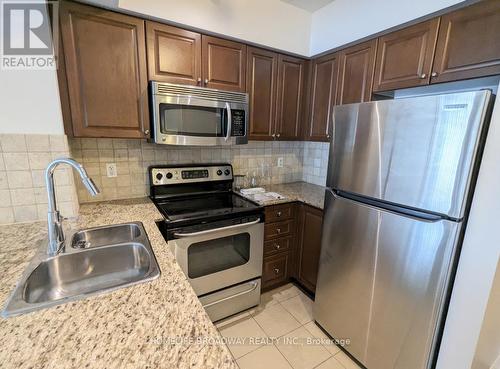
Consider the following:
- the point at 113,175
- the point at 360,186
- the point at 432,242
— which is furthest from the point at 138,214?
the point at 432,242

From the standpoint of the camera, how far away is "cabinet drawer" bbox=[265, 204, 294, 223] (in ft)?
6.33

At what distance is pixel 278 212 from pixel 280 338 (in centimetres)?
92

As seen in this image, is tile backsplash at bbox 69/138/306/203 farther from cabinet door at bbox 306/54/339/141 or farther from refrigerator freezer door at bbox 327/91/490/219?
refrigerator freezer door at bbox 327/91/490/219

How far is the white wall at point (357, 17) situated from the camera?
4.55ft

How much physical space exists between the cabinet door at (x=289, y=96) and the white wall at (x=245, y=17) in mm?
114

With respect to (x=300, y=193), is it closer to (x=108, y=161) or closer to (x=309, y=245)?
(x=309, y=245)

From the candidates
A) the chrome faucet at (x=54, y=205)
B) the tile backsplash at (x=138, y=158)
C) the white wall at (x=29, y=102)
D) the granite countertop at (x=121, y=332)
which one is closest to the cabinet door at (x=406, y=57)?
the tile backsplash at (x=138, y=158)

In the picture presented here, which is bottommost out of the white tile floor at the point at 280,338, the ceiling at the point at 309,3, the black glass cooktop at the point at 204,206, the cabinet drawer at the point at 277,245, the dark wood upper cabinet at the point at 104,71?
the white tile floor at the point at 280,338

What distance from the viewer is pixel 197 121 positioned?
5.48 ft

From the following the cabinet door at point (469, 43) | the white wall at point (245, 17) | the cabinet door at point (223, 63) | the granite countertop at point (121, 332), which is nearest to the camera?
the granite countertop at point (121, 332)

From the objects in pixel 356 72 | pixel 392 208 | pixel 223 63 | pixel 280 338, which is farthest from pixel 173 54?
pixel 280 338

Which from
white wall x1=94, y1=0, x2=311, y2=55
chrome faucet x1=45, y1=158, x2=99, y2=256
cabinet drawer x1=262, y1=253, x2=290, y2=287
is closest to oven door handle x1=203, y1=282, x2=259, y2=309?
cabinet drawer x1=262, y1=253, x2=290, y2=287

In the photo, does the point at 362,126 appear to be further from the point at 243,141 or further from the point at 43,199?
the point at 43,199

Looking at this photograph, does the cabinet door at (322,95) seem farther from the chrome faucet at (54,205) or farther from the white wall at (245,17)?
the chrome faucet at (54,205)
